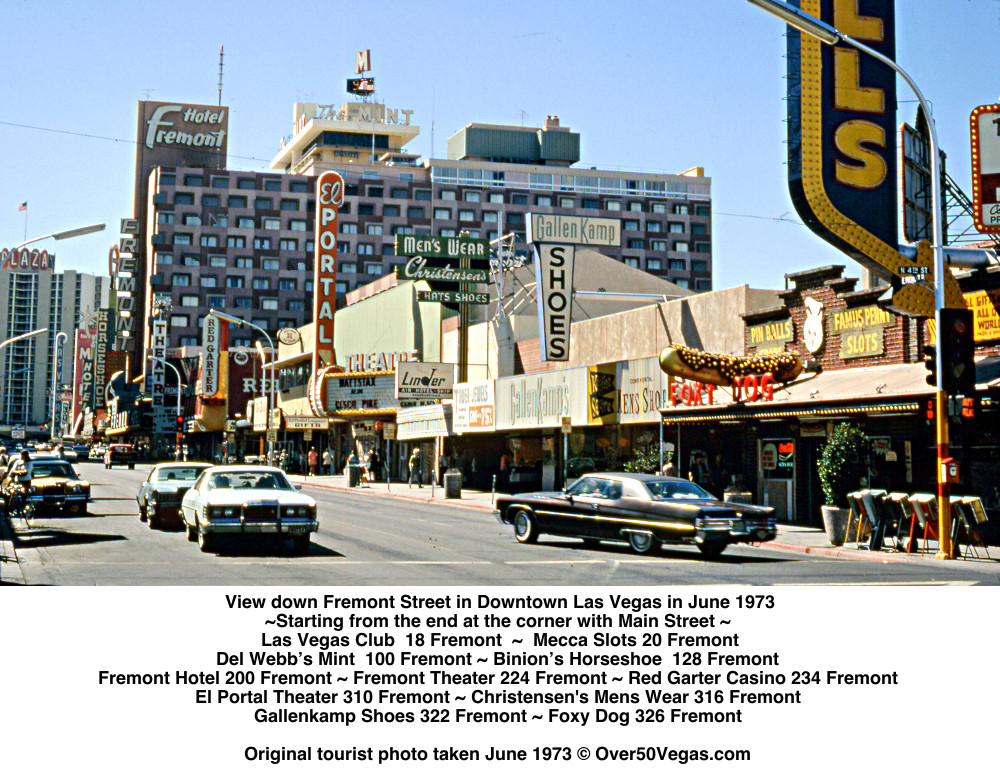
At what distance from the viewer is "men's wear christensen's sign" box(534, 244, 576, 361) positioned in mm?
39781

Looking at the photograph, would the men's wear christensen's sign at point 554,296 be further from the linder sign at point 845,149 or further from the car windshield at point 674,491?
the car windshield at point 674,491

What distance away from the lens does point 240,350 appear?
99688 millimetres

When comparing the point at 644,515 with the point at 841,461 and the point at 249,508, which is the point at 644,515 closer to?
the point at 841,461

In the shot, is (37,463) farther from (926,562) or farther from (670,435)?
(926,562)

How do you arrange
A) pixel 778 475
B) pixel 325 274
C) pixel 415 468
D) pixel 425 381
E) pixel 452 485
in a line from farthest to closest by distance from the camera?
pixel 325 274, pixel 425 381, pixel 415 468, pixel 452 485, pixel 778 475

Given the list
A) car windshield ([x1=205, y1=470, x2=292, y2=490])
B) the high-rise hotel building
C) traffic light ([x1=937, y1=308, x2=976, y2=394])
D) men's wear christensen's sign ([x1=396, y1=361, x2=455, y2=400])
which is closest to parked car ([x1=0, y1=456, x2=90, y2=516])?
car windshield ([x1=205, y1=470, x2=292, y2=490])

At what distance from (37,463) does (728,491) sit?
1907 cm

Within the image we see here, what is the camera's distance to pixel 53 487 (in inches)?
1041

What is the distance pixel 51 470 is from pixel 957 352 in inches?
909

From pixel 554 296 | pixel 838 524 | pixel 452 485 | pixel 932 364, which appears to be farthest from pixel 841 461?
pixel 452 485

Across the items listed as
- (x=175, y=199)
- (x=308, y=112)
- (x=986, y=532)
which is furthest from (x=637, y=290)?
(x=308, y=112)

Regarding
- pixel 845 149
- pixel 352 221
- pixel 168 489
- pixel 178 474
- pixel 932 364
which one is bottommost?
pixel 168 489

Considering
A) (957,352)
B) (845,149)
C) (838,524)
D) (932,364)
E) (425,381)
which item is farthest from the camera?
(425,381)
